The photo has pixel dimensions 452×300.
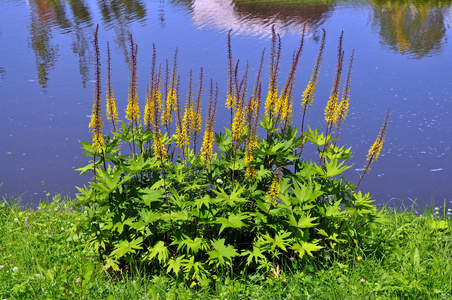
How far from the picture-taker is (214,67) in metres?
9.62

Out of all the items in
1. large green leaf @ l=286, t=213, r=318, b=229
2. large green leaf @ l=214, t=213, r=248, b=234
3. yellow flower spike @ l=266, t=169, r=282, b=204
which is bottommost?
large green leaf @ l=286, t=213, r=318, b=229

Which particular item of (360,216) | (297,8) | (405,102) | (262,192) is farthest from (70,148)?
(297,8)

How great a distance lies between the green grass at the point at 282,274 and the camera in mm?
3730

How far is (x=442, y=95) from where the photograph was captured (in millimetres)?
8391

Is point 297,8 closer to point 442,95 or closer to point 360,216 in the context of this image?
point 442,95

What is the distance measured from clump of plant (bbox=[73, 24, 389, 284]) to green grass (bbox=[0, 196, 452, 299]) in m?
0.13

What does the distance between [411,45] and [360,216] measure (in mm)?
8855

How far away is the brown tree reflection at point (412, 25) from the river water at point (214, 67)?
0.04 meters

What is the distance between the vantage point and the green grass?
3.73 m

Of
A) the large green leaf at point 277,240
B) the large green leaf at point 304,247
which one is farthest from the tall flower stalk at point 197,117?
the large green leaf at point 304,247

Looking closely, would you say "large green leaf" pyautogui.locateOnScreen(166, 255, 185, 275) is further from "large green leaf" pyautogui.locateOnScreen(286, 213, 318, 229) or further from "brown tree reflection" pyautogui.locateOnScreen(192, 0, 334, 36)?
"brown tree reflection" pyautogui.locateOnScreen(192, 0, 334, 36)

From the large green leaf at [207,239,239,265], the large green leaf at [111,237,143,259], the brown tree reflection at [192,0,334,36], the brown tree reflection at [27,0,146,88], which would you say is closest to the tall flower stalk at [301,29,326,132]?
the large green leaf at [207,239,239,265]

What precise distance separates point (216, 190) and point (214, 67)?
5.97 m

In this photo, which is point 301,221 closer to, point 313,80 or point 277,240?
point 277,240
